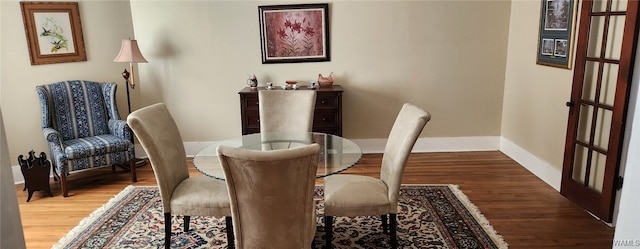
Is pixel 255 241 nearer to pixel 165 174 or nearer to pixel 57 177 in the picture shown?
pixel 165 174

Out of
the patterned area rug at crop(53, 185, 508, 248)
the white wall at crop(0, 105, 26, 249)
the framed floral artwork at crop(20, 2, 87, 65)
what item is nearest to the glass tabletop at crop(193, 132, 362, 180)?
the patterned area rug at crop(53, 185, 508, 248)

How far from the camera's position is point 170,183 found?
2.76 meters

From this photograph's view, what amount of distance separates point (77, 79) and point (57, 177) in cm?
105

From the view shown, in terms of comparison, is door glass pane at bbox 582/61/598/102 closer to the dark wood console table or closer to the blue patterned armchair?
the dark wood console table

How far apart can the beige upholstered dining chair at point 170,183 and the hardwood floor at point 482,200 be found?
108 cm

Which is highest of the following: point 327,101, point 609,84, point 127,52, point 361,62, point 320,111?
point 127,52

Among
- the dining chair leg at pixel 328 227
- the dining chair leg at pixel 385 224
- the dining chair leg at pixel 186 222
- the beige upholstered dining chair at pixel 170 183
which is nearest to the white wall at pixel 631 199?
the dining chair leg at pixel 328 227

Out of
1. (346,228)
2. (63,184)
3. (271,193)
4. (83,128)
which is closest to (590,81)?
(346,228)

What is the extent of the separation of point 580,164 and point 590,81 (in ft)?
2.25

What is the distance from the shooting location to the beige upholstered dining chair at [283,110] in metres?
3.56

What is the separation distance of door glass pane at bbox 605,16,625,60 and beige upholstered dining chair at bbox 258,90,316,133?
225 centimetres

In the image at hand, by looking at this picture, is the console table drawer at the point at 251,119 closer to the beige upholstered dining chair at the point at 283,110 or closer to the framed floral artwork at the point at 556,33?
the beige upholstered dining chair at the point at 283,110

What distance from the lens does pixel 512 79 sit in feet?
15.7

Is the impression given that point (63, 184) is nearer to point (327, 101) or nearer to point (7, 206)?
point (327, 101)
